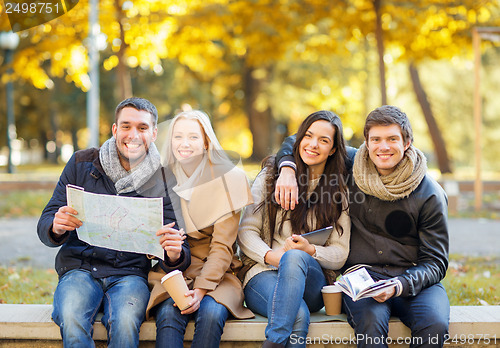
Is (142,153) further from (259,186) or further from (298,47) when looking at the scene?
(298,47)

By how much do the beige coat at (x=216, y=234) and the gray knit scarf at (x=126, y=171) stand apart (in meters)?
0.29

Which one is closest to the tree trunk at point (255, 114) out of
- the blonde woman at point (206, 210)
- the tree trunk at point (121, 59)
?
the tree trunk at point (121, 59)

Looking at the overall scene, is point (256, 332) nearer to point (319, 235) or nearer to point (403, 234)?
point (319, 235)

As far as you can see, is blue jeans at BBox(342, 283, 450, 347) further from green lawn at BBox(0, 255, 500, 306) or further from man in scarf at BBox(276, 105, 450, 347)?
green lawn at BBox(0, 255, 500, 306)

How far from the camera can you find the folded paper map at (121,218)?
3.18m

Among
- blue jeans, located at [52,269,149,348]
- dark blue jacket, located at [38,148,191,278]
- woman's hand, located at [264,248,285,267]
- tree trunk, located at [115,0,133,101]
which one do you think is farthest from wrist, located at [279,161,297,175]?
tree trunk, located at [115,0,133,101]

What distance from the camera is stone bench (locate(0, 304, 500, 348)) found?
3.23 m

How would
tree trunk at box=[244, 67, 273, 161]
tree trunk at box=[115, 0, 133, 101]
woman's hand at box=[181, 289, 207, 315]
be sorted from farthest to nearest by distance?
1. tree trunk at box=[244, 67, 273, 161]
2. tree trunk at box=[115, 0, 133, 101]
3. woman's hand at box=[181, 289, 207, 315]

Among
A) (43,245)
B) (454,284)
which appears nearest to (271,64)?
(43,245)

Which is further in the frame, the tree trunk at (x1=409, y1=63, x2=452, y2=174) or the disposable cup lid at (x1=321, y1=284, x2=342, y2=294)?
the tree trunk at (x1=409, y1=63, x2=452, y2=174)

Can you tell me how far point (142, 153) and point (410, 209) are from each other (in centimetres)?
170

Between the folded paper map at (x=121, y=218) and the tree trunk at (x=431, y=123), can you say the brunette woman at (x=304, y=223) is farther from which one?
the tree trunk at (x=431, y=123)

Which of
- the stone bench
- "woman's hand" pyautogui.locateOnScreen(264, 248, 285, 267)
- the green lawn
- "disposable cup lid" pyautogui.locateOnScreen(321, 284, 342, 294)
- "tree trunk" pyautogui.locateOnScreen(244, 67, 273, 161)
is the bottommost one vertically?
the green lawn

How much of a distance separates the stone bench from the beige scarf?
761 mm
